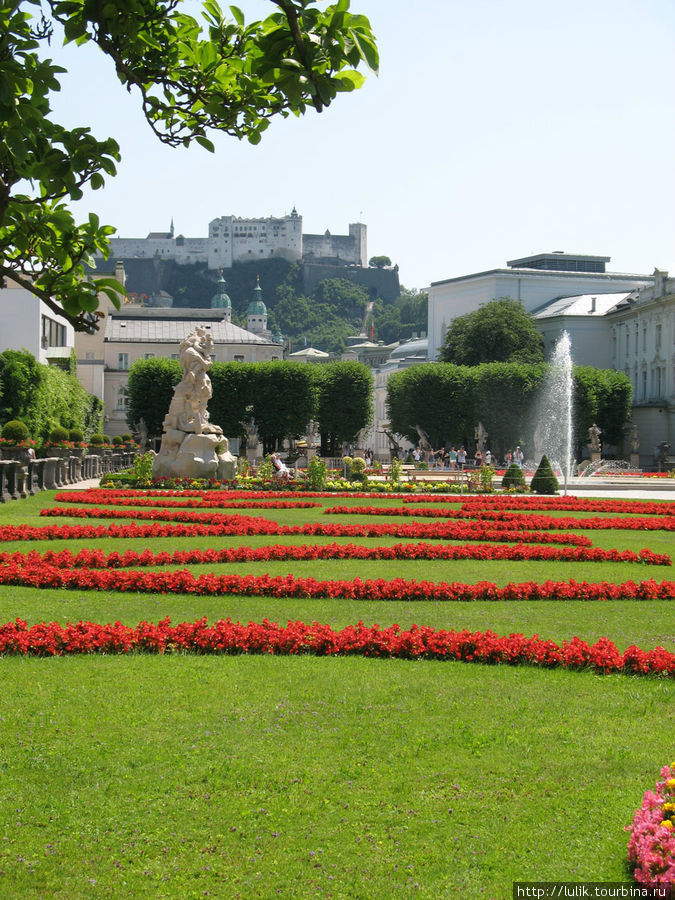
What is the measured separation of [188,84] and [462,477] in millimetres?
37944

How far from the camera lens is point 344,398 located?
66.7m

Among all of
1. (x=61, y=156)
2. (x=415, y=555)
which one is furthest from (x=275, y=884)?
(x=415, y=555)

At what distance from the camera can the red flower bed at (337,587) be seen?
11781 mm

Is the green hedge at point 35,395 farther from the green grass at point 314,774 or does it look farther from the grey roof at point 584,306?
the grey roof at point 584,306

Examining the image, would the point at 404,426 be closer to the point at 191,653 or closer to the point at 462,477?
the point at 462,477

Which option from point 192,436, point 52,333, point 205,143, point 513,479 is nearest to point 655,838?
point 205,143

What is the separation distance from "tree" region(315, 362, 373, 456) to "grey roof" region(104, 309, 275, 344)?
18.1m

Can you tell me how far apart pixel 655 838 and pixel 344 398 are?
204 ft

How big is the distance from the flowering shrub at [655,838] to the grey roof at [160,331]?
3091 inches

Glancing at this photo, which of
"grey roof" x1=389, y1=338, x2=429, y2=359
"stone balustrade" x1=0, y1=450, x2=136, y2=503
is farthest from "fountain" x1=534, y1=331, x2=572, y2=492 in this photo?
"grey roof" x1=389, y1=338, x2=429, y2=359

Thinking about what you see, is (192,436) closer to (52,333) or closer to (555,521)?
(555,521)

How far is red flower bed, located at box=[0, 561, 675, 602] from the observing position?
1178cm

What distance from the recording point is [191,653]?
8875 mm

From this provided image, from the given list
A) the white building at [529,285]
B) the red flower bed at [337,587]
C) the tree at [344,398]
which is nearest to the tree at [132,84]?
the red flower bed at [337,587]
